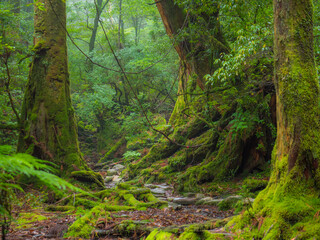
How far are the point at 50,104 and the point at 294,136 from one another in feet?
20.1

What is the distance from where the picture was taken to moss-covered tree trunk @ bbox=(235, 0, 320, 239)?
250cm

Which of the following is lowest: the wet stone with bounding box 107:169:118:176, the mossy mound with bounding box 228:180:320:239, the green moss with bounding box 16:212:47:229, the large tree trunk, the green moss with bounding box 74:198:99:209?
the wet stone with bounding box 107:169:118:176

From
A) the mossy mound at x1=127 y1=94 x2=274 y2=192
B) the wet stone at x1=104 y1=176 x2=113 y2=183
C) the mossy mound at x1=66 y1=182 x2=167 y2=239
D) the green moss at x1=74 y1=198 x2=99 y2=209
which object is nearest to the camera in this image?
the mossy mound at x1=66 y1=182 x2=167 y2=239

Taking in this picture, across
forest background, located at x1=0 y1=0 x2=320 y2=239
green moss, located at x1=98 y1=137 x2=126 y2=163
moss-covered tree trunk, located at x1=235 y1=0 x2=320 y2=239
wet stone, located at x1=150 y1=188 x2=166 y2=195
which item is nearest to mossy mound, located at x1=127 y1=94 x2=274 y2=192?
forest background, located at x1=0 y1=0 x2=320 y2=239

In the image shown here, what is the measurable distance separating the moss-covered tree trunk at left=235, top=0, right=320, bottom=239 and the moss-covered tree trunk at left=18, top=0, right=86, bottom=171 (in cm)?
531

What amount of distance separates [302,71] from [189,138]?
7.38 metres

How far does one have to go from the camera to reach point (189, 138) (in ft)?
33.7

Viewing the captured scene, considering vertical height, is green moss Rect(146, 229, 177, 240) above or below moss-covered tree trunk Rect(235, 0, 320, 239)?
below

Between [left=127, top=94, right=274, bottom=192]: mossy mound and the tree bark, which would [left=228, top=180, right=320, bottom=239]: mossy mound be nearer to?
the tree bark

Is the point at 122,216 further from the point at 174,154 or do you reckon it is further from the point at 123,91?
the point at 123,91

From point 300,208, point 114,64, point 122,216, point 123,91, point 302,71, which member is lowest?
point 122,216

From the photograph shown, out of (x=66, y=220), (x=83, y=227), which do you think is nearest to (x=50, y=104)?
(x=66, y=220)

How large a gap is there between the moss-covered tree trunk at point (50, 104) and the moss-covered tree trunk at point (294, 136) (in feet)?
17.4

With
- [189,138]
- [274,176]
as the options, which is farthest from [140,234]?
[189,138]
